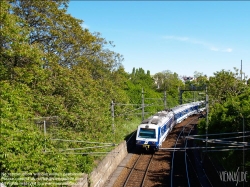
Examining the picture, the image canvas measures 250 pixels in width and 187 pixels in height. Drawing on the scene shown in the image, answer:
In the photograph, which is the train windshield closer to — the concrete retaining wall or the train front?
the train front

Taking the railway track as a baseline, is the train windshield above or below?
above

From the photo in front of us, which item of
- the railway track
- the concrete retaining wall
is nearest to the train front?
the railway track

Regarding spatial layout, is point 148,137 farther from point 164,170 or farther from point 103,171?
point 103,171

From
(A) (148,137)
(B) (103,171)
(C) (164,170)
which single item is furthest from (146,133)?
(B) (103,171)

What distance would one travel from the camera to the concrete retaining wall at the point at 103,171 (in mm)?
12657

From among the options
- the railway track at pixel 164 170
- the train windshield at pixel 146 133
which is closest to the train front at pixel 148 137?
the train windshield at pixel 146 133

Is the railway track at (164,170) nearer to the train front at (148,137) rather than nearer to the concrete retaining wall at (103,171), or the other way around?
the concrete retaining wall at (103,171)

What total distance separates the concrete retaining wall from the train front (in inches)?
61.5

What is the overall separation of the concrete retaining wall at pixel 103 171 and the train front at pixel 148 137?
61.5 inches

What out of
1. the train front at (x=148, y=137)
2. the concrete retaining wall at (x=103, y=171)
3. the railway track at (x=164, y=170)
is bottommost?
the railway track at (x=164, y=170)

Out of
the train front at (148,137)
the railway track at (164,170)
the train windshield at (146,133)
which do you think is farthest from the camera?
the train windshield at (146,133)

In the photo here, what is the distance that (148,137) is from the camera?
19.8 meters

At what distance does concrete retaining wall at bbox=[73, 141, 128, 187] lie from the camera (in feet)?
41.5

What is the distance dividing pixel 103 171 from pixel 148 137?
588 centimetres
